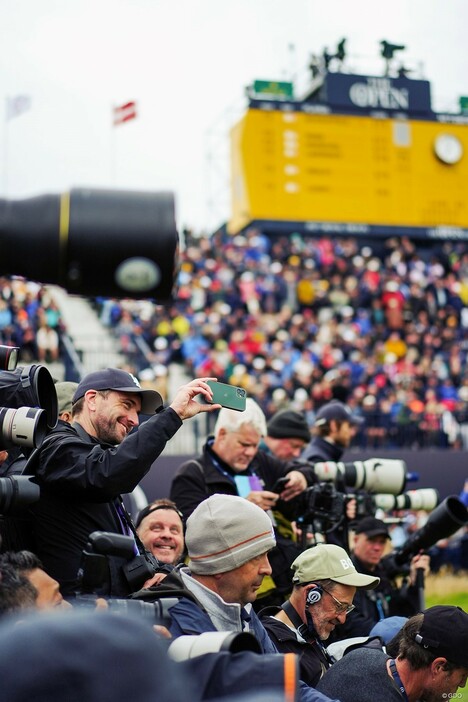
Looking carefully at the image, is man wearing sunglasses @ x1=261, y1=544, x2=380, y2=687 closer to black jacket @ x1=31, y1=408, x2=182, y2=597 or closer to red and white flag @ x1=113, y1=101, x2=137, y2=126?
black jacket @ x1=31, y1=408, x2=182, y2=597

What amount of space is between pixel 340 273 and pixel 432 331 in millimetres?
2424

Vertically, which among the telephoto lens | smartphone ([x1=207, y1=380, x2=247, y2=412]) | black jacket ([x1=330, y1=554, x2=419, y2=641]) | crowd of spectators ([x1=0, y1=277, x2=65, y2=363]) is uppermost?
crowd of spectators ([x1=0, y1=277, x2=65, y2=363])

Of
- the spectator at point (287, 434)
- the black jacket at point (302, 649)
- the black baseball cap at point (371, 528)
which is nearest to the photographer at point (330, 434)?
the spectator at point (287, 434)

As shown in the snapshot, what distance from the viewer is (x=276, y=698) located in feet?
4.71

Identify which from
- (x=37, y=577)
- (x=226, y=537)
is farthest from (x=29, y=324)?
(x=37, y=577)

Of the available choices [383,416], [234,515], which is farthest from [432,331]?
[234,515]

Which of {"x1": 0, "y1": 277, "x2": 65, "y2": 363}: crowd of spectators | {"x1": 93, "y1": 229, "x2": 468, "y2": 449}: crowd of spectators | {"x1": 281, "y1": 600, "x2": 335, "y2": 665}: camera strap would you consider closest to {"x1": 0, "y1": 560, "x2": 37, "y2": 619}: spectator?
{"x1": 281, "y1": 600, "x2": 335, "y2": 665}: camera strap

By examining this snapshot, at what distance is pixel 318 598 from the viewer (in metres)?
4.65

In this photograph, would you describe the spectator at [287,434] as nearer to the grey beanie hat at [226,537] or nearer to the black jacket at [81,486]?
the black jacket at [81,486]

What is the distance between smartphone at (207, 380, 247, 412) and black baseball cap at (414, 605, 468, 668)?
3.50 ft

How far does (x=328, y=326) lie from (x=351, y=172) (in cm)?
426

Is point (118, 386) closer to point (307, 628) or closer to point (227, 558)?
point (227, 558)

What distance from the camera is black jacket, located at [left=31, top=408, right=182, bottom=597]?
3729 millimetres

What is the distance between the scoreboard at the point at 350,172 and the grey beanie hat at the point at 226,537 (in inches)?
778
